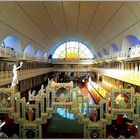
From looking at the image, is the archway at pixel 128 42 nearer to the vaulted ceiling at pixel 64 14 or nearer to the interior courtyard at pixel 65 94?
the interior courtyard at pixel 65 94

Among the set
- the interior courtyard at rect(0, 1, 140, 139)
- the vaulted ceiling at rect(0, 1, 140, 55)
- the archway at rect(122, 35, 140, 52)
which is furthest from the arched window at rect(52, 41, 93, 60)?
the archway at rect(122, 35, 140, 52)

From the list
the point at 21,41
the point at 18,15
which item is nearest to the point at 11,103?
the point at 18,15

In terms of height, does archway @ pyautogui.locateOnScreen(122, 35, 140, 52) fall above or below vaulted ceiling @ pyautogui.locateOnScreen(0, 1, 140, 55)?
below

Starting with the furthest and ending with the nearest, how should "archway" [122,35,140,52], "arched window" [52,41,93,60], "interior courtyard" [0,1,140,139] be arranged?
"arched window" [52,41,93,60] < "archway" [122,35,140,52] < "interior courtyard" [0,1,140,139]

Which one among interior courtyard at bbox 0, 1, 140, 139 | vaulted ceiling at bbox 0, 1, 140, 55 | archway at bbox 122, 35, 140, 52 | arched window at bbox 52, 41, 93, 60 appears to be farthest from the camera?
arched window at bbox 52, 41, 93, 60

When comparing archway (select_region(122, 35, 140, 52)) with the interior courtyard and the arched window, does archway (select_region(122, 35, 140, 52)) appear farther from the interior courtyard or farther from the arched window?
the arched window

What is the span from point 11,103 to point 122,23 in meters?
10.1

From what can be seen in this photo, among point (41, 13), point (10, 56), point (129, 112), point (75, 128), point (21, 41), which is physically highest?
point (41, 13)

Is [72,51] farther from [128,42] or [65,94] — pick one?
[65,94]

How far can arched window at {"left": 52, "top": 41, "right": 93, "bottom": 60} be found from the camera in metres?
47.7

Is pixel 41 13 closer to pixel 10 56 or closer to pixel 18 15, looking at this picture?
pixel 18 15

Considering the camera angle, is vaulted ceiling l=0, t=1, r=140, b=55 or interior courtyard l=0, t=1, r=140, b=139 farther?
vaulted ceiling l=0, t=1, r=140, b=55

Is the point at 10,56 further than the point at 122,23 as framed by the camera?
No

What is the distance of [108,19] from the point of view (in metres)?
18.6
